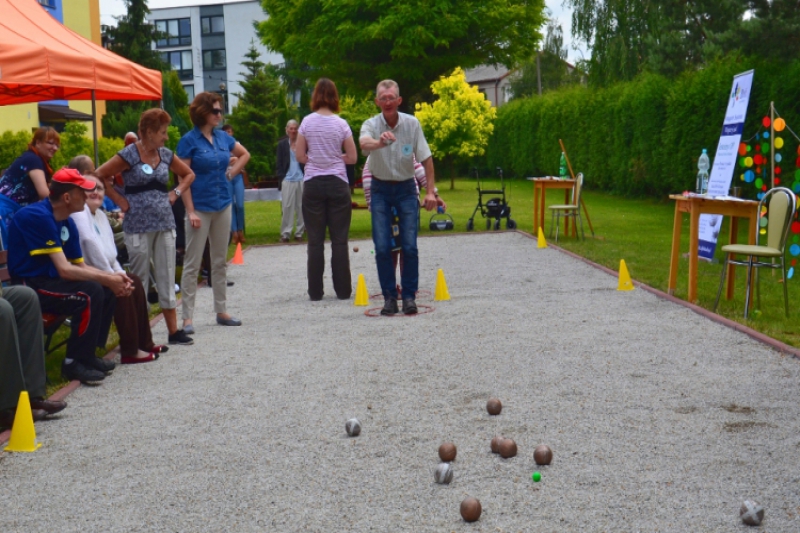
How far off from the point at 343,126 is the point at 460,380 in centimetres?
435

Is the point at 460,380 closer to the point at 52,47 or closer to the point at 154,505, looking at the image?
the point at 154,505

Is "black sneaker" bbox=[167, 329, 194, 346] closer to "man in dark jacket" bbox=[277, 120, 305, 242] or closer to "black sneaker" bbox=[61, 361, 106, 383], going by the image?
"black sneaker" bbox=[61, 361, 106, 383]

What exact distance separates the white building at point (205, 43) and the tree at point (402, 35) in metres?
46.3

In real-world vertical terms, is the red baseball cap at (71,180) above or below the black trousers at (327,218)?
above

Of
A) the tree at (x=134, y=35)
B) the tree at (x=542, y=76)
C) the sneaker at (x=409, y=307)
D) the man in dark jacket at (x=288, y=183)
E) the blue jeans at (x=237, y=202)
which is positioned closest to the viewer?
the sneaker at (x=409, y=307)

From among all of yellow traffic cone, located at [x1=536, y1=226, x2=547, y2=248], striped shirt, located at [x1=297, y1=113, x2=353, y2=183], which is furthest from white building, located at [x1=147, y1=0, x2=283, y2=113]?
striped shirt, located at [x1=297, y1=113, x2=353, y2=183]

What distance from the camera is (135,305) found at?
24.1 ft

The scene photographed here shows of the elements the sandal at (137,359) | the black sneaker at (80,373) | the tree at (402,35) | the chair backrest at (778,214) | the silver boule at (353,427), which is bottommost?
the sandal at (137,359)

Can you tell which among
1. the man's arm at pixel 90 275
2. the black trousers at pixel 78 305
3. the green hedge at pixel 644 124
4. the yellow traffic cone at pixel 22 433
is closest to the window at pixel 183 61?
the green hedge at pixel 644 124

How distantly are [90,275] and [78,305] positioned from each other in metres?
0.25

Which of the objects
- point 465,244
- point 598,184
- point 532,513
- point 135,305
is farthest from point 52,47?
point 598,184

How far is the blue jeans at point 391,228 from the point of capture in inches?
358

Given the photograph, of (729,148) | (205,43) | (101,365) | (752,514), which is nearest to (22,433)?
(101,365)

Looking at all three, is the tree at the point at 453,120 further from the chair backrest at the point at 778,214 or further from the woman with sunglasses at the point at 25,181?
the chair backrest at the point at 778,214
